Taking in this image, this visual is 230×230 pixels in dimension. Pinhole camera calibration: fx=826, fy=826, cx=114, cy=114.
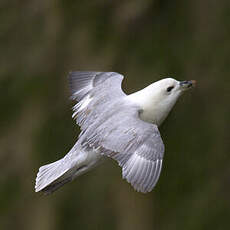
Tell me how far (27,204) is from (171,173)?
1992mm

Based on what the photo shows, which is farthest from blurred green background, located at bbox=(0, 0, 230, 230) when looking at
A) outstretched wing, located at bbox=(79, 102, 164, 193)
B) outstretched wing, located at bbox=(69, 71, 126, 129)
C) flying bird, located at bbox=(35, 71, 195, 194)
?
outstretched wing, located at bbox=(79, 102, 164, 193)

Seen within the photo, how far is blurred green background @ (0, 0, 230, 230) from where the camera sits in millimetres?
9266

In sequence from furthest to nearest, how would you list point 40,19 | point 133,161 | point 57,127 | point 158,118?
point 40,19, point 57,127, point 158,118, point 133,161

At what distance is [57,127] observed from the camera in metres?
9.89

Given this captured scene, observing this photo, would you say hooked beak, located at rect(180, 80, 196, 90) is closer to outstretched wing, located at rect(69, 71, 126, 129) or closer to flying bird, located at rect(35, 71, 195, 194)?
flying bird, located at rect(35, 71, 195, 194)

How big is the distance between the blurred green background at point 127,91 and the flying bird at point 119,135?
9.53ft

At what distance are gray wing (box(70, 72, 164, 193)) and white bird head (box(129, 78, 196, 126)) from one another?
11 centimetres

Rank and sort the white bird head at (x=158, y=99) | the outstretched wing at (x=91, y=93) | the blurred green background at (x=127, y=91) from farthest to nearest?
the blurred green background at (x=127, y=91) → the outstretched wing at (x=91, y=93) → the white bird head at (x=158, y=99)

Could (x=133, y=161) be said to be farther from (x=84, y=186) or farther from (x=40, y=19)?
(x=40, y=19)

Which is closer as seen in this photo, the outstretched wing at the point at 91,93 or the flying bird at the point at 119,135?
the flying bird at the point at 119,135

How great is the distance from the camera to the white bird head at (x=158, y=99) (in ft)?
19.4

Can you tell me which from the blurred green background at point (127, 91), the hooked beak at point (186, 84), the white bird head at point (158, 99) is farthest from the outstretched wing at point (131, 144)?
the blurred green background at point (127, 91)

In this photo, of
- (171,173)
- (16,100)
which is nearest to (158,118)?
(171,173)

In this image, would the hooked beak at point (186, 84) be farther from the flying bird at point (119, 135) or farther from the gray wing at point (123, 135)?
the gray wing at point (123, 135)
